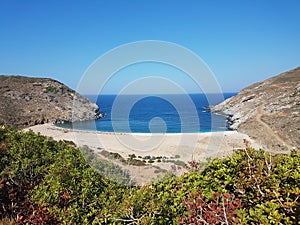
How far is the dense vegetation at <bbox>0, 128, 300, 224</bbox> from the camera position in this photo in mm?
3142

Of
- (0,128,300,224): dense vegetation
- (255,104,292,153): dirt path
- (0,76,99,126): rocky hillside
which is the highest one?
(0,76,99,126): rocky hillside

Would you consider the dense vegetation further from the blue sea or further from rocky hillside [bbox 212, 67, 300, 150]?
rocky hillside [bbox 212, 67, 300, 150]

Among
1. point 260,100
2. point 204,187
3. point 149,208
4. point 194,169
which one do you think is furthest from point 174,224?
point 260,100

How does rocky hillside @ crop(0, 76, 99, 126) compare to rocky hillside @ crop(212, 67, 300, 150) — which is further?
rocky hillside @ crop(0, 76, 99, 126)

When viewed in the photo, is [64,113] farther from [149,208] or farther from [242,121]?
[149,208]

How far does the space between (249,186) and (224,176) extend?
2.22ft

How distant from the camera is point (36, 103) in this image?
70500 mm

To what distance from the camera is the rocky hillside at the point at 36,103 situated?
61062mm

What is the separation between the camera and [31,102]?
70438 millimetres

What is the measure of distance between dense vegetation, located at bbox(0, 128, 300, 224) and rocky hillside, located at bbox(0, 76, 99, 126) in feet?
181

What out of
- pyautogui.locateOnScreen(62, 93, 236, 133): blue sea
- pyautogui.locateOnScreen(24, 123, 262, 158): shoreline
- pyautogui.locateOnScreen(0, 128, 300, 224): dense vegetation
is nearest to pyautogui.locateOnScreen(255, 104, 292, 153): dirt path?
pyautogui.locateOnScreen(24, 123, 262, 158): shoreline

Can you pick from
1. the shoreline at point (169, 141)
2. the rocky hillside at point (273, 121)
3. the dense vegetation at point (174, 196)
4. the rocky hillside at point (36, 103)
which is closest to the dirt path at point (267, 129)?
the rocky hillside at point (273, 121)

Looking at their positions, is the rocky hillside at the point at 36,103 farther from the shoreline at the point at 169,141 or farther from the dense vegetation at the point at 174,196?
the dense vegetation at the point at 174,196

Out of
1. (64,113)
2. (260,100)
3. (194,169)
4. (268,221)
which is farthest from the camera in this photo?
(64,113)
